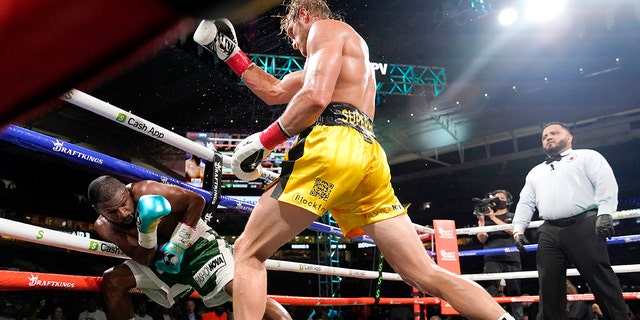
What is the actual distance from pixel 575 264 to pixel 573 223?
22 cm

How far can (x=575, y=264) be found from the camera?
2947mm

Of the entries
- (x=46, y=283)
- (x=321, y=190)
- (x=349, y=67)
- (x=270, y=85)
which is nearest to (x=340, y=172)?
(x=321, y=190)

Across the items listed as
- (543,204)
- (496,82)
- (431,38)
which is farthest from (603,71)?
(543,204)

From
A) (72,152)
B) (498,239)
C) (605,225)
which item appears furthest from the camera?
(498,239)

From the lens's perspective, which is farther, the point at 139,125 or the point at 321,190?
the point at 139,125

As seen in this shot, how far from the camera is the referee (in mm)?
2822

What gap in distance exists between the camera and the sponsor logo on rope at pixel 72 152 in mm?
1781

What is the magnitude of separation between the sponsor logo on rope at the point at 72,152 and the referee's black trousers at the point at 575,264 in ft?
7.74

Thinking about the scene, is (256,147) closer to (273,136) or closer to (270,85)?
(273,136)

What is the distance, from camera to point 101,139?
38.6ft

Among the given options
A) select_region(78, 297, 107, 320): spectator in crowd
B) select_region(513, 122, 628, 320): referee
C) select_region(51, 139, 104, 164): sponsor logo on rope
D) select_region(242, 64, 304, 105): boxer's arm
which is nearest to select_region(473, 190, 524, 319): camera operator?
select_region(513, 122, 628, 320): referee

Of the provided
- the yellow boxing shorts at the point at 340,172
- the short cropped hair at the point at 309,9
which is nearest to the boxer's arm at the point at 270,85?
the short cropped hair at the point at 309,9

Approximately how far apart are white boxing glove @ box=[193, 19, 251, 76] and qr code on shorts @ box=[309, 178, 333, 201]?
715 mm

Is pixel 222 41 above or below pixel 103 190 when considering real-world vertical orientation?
above
